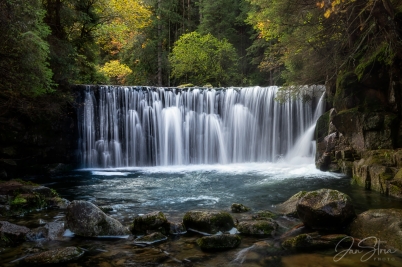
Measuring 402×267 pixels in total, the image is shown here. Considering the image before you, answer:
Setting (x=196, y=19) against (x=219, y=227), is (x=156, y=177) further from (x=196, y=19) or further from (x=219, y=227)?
(x=196, y=19)

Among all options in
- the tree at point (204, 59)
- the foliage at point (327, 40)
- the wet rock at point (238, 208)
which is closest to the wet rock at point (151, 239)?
the wet rock at point (238, 208)

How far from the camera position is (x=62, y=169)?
16328 millimetres

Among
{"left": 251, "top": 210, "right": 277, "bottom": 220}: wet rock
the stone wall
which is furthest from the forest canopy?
{"left": 251, "top": 210, "right": 277, "bottom": 220}: wet rock

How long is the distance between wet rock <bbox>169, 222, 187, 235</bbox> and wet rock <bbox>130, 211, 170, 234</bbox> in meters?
0.07

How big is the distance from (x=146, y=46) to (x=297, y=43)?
2061 centimetres

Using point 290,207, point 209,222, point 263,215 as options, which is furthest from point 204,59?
point 209,222

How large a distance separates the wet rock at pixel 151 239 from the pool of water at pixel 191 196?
180 mm

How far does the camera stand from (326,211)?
626 cm

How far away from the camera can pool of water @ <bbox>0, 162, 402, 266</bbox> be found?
5266mm

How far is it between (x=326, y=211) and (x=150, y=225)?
3277mm

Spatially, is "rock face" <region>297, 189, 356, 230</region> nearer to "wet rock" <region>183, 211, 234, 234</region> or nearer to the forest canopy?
"wet rock" <region>183, 211, 234, 234</region>

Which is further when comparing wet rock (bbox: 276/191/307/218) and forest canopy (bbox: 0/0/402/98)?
forest canopy (bbox: 0/0/402/98)

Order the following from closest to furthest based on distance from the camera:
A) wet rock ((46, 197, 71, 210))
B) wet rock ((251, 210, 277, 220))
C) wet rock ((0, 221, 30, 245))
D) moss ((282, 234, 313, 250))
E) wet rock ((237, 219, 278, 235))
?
moss ((282, 234, 313, 250)), wet rock ((0, 221, 30, 245)), wet rock ((237, 219, 278, 235)), wet rock ((251, 210, 277, 220)), wet rock ((46, 197, 71, 210))

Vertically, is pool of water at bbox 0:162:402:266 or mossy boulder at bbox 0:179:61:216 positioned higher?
mossy boulder at bbox 0:179:61:216
